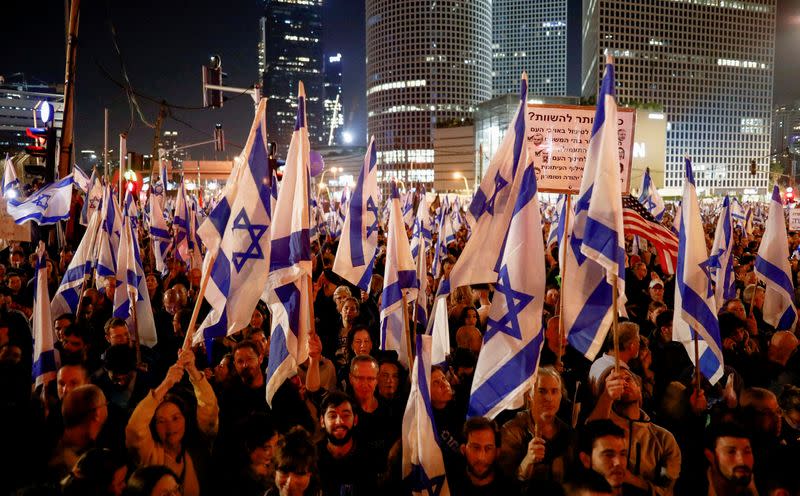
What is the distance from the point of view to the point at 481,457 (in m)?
3.58

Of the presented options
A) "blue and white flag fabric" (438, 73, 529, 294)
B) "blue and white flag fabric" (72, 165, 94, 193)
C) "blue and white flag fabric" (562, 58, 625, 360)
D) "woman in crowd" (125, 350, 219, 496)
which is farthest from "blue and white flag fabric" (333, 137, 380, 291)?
"blue and white flag fabric" (72, 165, 94, 193)

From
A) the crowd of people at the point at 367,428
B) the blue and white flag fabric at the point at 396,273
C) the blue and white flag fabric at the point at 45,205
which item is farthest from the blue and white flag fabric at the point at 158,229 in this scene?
the blue and white flag fabric at the point at 396,273

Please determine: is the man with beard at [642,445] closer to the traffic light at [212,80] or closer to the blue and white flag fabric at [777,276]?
the blue and white flag fabric at [777,276]

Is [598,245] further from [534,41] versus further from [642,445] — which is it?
[534,41]

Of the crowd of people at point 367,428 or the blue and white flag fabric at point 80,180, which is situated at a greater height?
the blue and white flag fabric at point 80,180

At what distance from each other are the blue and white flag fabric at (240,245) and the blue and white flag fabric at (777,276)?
5.95 metres

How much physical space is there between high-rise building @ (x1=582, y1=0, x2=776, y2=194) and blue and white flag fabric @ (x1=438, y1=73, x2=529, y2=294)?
123913 millimetres

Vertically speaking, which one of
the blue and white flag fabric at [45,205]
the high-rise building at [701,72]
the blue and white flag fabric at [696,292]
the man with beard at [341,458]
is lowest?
the man with beard at [341,458]

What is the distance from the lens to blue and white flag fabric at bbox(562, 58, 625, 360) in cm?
394

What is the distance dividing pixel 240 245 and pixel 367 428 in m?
1.70

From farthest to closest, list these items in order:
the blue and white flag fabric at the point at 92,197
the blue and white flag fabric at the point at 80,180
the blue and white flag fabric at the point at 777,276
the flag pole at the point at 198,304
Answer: the blue and white flag fabric at the point at 92,197, the blue and white flag fabric at the point at 80,180, the blue and white flag fabric at the point at 777,276, the flag pole at the point at 198,304

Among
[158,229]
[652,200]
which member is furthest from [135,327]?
[652,200]

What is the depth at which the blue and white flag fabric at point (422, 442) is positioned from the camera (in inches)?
143

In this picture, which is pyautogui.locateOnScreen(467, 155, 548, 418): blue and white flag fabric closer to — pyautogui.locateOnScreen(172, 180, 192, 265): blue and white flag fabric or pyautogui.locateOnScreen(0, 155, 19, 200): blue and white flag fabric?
pyautogui.locateOnScreen(172, 180, 192, 265): blue and white flag fabric
